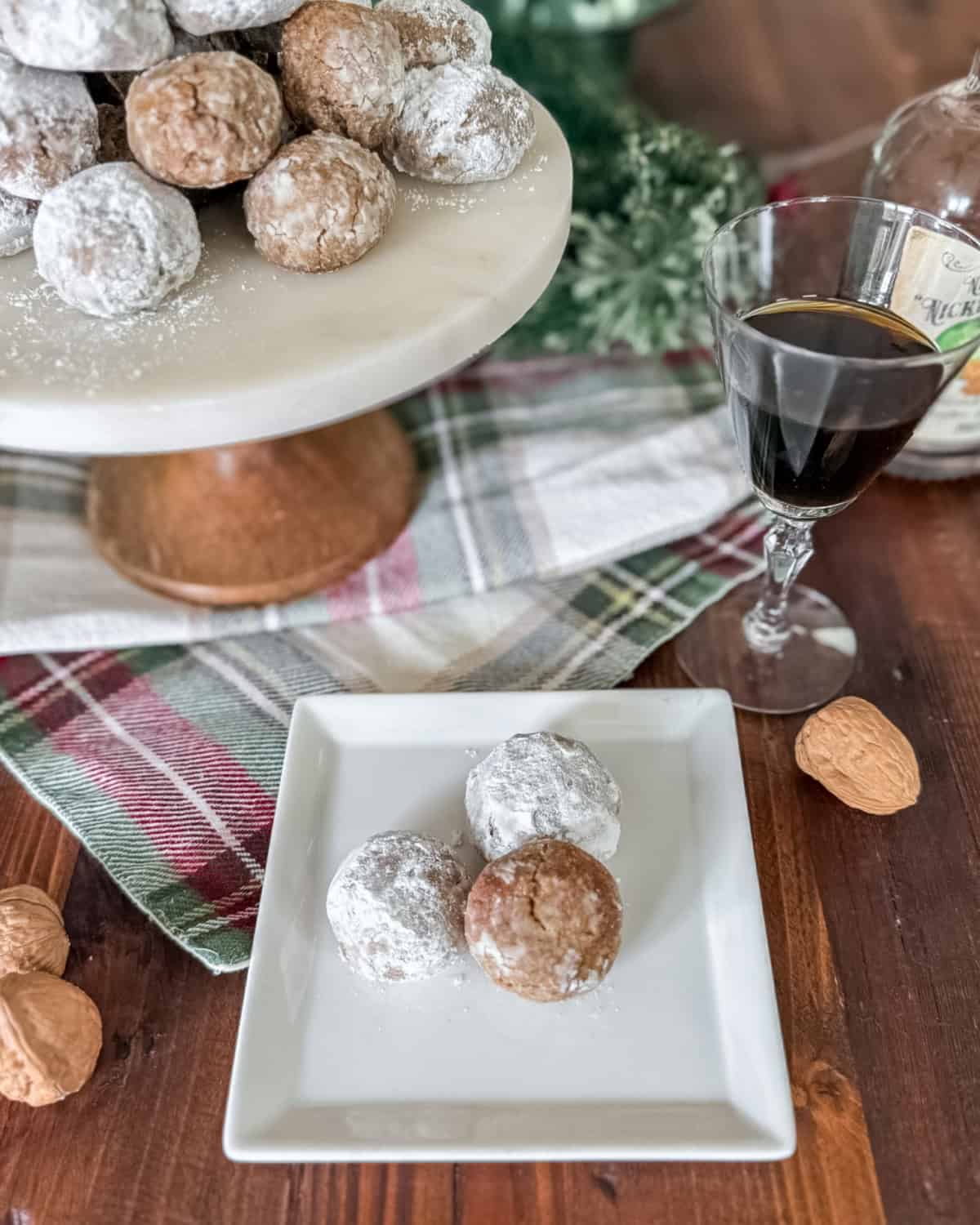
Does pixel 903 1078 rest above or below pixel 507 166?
below

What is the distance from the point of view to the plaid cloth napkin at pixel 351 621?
667 millimetres

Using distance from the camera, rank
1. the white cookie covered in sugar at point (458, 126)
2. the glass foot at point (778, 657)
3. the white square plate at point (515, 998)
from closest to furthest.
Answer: the white square plate at point (515, 998)
the white cookie covered in sugar at point (458, 126)
the glass foot at point (778, 657)

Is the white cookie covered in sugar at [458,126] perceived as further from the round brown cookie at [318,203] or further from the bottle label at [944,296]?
the bottle label at [944,296]

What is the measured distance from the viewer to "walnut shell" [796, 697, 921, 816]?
0.63m

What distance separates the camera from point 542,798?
557 millimetres

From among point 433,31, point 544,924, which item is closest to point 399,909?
point 544,924

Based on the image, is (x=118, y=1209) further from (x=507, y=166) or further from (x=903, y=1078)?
(x=507, y=166)

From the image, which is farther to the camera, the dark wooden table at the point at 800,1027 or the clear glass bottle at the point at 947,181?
the clear glass bottle at the point at 947,181

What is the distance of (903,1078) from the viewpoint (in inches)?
21.6

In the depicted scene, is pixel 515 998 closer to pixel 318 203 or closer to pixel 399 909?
pixel 399 909

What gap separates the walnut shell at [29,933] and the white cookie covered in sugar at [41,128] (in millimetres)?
382

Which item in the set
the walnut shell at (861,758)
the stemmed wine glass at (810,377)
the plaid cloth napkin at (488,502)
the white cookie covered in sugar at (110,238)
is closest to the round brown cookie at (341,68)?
the white cookie covered in sugar at (110,238)

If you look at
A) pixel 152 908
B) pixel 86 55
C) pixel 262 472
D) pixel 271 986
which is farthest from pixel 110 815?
pixel 86 55

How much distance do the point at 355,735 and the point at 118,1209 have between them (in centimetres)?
28
